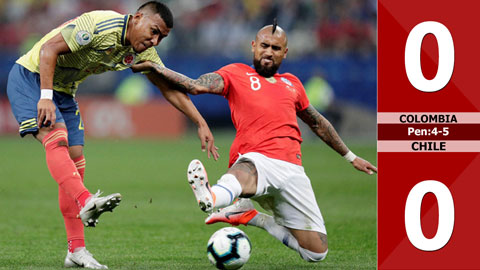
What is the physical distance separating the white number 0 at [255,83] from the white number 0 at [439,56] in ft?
5.01

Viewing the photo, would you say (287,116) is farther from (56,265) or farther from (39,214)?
(39,214)

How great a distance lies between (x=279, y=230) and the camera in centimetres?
601

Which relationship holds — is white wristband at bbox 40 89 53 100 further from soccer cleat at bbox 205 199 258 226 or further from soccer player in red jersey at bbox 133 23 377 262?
soccer cleat at bbox 205 199 258 226

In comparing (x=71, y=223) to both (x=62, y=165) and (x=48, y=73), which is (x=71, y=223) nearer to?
(x=62, y=165)

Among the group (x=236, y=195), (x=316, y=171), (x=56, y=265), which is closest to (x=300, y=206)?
(x=236, y=195)

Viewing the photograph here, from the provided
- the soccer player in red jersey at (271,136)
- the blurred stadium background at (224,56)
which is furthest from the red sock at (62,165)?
the blurred stadium background at (224,56)

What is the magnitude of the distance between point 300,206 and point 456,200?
147 centimetres

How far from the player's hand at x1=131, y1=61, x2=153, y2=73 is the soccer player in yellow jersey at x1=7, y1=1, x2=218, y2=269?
0.07m

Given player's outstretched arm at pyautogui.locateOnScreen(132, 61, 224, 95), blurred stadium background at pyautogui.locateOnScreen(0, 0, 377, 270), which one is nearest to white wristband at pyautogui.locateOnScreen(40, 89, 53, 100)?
player's outstretched arm at pyautogui.locateOnScreen(132, 61, 224, 95)

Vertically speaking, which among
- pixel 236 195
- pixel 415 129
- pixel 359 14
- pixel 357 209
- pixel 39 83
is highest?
pixel 359 14

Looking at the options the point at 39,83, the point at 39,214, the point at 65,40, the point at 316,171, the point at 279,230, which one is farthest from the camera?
the point at 316,171

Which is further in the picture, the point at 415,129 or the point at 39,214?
the point at 39,214

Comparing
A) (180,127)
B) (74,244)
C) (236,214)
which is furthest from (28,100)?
(180,127)

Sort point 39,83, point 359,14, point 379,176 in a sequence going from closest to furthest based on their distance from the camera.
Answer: point 379,176 → point 39,83 → point 359,14
